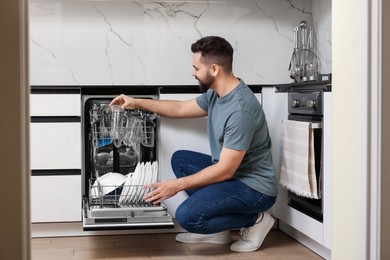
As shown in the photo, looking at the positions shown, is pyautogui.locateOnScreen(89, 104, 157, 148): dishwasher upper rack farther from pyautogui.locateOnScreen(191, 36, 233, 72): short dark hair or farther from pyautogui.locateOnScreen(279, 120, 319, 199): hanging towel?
pyautogui.locateOnScreen(279, 120, 319, 199): hanging towel

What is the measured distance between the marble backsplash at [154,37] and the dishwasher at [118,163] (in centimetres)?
16

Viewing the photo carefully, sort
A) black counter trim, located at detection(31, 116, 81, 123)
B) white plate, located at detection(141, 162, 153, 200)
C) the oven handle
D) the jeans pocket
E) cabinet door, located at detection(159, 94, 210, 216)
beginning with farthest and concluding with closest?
cabinet door, located at detection(159, 94, 210, 216)
black counter trim, located at detection(31, 116, 81, 123)
white plate, located at detection(141, 162, 153, 200)
the jeans pocket
the oven handle

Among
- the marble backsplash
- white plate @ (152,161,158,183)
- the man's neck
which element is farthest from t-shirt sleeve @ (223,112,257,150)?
the marble backsplash

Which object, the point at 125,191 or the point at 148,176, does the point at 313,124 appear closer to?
the point at 148,176

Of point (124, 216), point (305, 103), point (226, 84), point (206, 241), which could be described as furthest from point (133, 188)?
point (305, 103)

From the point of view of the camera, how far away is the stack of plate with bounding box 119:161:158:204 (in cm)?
339

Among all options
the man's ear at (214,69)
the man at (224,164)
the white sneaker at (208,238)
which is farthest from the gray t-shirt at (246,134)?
the white sneaker at (208,238)

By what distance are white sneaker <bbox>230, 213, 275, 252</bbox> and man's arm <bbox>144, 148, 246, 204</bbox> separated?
31 centimetres

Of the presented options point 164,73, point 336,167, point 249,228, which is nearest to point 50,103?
point 164,73

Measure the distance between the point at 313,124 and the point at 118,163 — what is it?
1.13m

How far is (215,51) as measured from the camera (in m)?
3.40

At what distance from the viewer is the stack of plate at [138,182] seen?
339 cm

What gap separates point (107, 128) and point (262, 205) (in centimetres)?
84

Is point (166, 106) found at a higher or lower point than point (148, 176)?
higher
